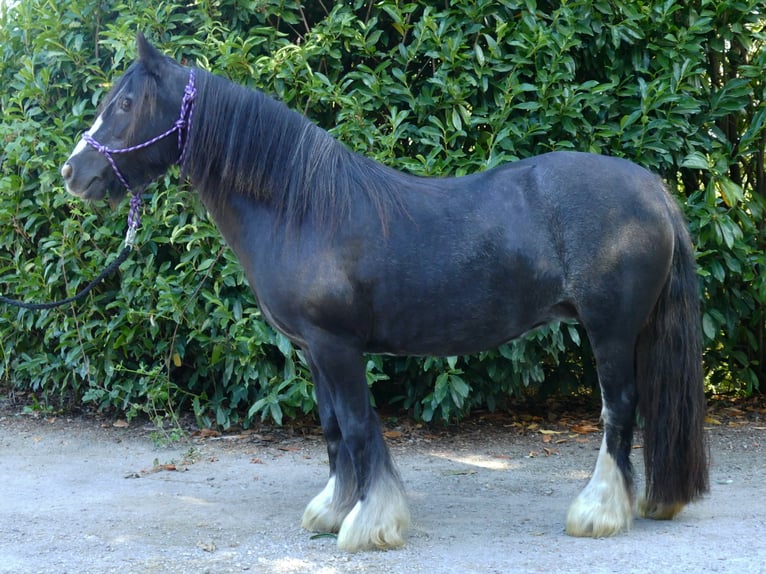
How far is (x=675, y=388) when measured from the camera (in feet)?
12.8

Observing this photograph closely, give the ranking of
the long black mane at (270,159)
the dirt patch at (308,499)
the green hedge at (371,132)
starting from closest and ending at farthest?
the dirt patch at (308,499)
the long black mane at (270,159)
the green hedge at (371,132)

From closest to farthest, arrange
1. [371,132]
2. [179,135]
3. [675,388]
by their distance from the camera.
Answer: [179,135] < [675,388] < [371,132]

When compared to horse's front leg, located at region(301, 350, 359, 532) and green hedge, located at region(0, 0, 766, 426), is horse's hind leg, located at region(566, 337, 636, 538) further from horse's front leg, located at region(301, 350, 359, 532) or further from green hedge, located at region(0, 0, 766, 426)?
green hedge, located at region(0, 0, 766, 426)

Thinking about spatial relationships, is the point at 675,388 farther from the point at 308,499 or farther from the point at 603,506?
the point at 308,499

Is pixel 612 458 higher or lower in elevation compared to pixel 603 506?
higher

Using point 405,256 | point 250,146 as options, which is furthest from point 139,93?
point 405,256

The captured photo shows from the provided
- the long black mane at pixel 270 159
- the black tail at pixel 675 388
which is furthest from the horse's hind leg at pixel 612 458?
the long black mane at pixel 270 159

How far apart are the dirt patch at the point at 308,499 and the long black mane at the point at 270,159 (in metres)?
1.56

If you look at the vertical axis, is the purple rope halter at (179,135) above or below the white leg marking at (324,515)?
above

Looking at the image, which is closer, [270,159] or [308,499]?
[270,159]

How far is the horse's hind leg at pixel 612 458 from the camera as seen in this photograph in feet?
12.7

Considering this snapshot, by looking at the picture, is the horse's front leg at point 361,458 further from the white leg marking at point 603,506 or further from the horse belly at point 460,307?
the white leg marking at point 603,506

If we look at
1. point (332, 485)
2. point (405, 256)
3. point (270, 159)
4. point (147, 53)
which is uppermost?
point (147, 53)

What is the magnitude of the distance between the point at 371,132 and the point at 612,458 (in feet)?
8.64
